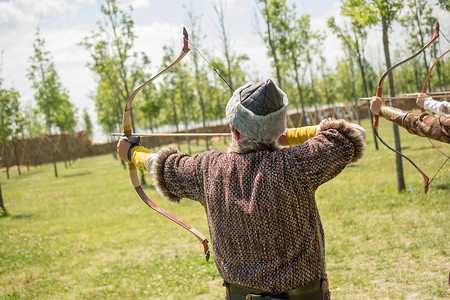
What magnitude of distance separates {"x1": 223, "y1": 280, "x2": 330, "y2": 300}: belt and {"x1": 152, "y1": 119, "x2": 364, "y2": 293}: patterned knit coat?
1.3 inches

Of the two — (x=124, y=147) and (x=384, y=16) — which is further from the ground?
(x=384, y=16)

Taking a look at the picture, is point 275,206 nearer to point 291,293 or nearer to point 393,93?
point 291,293

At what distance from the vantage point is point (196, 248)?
7.11m

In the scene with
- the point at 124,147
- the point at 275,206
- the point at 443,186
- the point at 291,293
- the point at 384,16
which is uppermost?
the point at 384,16

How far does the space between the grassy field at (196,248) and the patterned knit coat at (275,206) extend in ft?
1.60

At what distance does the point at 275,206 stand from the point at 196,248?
565cm

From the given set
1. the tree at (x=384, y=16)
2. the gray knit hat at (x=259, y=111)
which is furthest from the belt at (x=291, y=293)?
the tree at (x=384, y=16)

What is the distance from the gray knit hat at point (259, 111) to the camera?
1758 millimetres

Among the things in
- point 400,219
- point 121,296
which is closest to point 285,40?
point 400,219

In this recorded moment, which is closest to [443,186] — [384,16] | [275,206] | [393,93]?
[393,93]

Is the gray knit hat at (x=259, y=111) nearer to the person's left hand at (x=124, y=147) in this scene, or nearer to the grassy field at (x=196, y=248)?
the grassy field at (x=196, y=248)

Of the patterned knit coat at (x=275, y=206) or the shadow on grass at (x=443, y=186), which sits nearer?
the patterned knit coat at (x=275, y=206)

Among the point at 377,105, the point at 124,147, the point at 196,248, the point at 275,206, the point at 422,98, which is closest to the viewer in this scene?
the point at 275,206

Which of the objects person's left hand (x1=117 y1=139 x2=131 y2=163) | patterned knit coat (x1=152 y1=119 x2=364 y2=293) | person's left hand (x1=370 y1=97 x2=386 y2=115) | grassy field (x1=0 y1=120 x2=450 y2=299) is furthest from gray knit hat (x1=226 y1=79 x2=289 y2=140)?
person's left hand (x1=370 y1=97 x2=386 y2=115)
